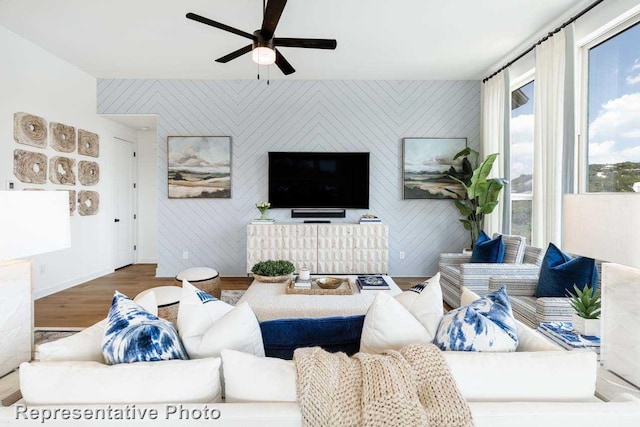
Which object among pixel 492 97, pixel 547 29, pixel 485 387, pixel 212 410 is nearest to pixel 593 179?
pixel 547 29

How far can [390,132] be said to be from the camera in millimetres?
4977

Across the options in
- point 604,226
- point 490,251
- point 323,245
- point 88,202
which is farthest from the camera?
point 88,202

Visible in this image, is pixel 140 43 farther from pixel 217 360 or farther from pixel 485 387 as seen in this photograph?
pixel 485 387

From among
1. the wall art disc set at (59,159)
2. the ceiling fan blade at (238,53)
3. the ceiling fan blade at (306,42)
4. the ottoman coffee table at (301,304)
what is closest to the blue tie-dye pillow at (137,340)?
the ottoman coffee table at (301,304)

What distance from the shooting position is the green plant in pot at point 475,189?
4.25 meters

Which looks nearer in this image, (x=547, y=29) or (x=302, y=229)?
(x=547, y=29)

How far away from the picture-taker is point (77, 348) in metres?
1.09

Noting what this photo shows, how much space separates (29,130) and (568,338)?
522 cm

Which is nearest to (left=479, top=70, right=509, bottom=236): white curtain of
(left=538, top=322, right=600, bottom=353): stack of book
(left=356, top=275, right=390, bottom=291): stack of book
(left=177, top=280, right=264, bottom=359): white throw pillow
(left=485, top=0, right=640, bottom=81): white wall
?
(left=485, top=0, right=640, bottom=81): white wall

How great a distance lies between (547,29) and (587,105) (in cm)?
100

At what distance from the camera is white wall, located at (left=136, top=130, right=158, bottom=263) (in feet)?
20.1

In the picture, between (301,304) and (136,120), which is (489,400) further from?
(136,120)

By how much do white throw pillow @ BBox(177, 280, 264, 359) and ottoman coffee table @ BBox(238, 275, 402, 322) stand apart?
112 centimetres

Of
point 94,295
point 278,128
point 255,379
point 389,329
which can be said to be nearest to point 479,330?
point 389,329
